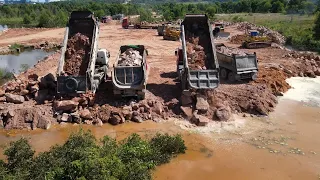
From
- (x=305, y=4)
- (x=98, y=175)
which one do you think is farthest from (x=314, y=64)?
(x=305, y=4)

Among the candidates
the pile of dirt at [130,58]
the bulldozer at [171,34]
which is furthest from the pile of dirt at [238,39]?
the pile of dirt at [130,58]

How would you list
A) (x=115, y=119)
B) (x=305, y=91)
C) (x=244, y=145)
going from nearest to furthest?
(x=244, y=145) < (x=115, y=119) < (x=305, y=91)

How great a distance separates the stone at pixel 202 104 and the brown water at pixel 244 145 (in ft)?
4.16

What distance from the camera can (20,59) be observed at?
1063 inches

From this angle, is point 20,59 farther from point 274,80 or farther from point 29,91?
point 274,80

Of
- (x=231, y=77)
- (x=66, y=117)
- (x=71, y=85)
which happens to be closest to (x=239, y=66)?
(x=231, y=77)

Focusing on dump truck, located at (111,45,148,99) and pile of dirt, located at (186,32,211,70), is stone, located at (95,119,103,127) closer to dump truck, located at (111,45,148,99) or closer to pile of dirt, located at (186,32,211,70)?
dump truck, located at (111,45,148,99)

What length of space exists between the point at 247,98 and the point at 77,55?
798cm

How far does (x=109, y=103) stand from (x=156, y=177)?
5.40m

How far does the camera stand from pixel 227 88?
14.8 m

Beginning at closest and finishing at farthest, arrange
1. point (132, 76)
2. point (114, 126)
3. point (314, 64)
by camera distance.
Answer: point (114, 126) < point (132, 76) < point (314, 64)

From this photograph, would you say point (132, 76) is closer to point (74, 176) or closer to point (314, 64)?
point (74, 176)

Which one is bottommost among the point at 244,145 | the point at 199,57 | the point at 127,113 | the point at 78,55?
the point at 244,145

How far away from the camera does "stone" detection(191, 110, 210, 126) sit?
39.3ft
